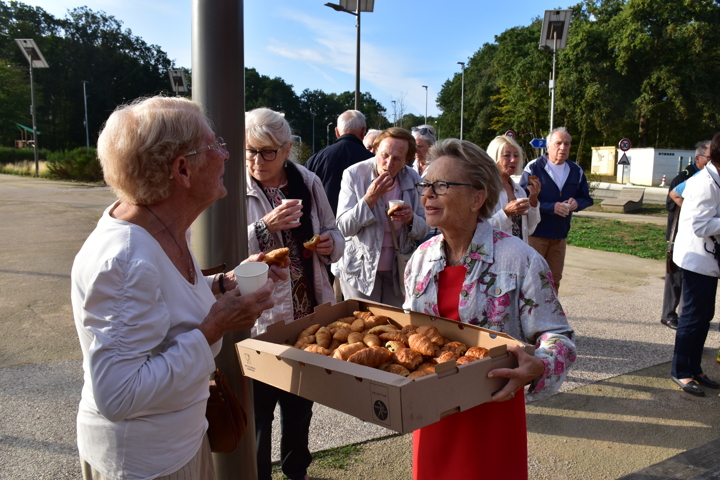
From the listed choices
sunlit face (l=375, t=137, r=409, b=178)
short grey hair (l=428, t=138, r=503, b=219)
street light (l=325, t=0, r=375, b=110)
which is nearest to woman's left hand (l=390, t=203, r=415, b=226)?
sunlit face (l=375, t=137, r=409, b=178)

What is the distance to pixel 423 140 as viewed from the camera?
673 cm

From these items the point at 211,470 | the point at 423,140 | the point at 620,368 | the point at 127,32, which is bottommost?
the point at 620,368

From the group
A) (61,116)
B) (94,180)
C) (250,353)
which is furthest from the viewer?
(61,116)

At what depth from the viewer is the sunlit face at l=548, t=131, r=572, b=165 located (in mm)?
5770

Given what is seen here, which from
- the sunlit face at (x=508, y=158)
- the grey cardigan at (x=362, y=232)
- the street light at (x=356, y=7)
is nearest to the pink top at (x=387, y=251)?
the grey cardigan at (x=362, y=232)

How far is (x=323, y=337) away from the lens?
6.76ft

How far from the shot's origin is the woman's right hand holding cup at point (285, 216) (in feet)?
8.91

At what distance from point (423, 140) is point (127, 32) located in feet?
299

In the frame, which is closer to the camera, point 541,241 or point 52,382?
point 52,382

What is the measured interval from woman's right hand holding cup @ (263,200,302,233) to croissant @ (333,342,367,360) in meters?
1.02

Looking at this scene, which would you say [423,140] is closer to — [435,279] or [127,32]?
[435,279]

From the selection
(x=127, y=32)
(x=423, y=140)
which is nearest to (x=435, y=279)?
(x=423, y=140)

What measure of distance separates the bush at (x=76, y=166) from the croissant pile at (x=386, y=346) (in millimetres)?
31403


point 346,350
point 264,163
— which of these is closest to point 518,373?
point 346,350
